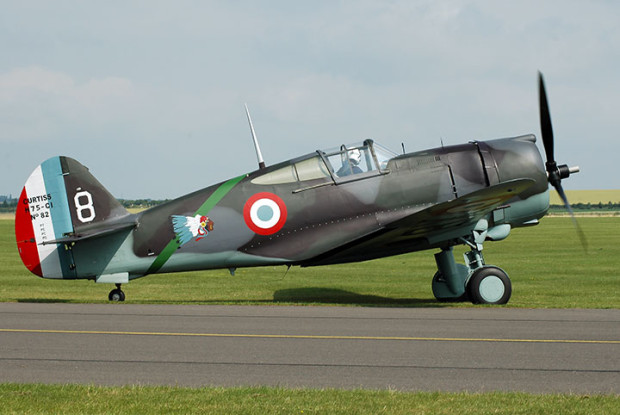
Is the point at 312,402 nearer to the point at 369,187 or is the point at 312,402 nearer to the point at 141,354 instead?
the point at 141,354

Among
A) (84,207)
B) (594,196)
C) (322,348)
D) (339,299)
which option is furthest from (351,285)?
(594,196)

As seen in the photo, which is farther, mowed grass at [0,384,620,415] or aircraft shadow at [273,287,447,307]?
aircraft shadow at [273,287,447,307]

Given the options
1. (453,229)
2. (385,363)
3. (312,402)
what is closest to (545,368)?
(385,363)

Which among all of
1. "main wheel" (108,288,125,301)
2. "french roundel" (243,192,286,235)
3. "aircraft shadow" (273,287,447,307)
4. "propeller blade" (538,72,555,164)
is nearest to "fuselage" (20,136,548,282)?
"french roundel" (243,192,286,235)

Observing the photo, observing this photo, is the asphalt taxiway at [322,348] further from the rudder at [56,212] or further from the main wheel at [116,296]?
the main wheel at [116,296]

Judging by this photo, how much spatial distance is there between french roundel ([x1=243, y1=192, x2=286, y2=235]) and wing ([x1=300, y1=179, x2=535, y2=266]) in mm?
857

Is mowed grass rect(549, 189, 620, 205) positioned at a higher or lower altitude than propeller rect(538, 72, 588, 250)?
lower

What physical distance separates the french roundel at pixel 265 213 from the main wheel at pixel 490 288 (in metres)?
3.29

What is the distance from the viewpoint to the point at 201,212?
12602mm

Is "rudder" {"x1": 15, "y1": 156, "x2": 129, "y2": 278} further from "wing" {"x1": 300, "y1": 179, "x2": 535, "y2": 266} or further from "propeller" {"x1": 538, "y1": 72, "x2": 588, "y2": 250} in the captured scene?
"propeller" {"x1": 538, "y1": 72, "x2": 588, "y2": 250}

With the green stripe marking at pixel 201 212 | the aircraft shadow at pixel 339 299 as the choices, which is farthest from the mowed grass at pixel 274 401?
the aircraft shadow at pixel 339 299

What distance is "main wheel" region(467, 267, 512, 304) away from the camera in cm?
1240

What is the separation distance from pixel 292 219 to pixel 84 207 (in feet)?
11.5

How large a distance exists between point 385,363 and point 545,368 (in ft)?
4.89
